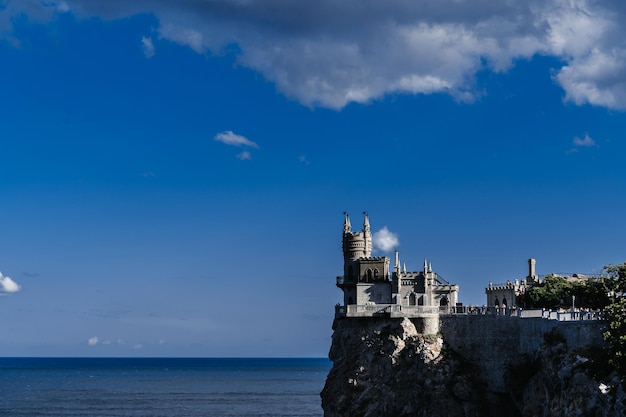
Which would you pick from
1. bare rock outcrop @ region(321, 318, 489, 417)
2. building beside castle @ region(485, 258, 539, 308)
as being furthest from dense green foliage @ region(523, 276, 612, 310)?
bare rock outcrop @ region(321, 318, 489, 417)

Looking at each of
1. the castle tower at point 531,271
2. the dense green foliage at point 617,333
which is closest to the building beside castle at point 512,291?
the castle tower at point 531,271

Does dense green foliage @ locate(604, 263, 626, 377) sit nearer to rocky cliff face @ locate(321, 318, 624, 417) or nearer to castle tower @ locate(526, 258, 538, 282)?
rocky cliff face @ locate(321, 318, 624, 417)

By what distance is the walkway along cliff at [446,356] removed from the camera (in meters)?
63.8

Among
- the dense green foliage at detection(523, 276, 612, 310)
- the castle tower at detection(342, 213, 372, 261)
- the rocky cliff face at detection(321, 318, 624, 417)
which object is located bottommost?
the rocky cliff face at detection(321, 318, 624, 417)

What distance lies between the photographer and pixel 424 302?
95.6 meters

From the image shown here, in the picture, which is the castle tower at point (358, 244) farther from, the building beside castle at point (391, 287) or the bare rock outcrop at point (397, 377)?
the bare rock outcrop at point (397, 377)

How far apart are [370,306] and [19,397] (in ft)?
388

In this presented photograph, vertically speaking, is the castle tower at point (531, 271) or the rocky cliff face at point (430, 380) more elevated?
the castle tower at point (531, 271)

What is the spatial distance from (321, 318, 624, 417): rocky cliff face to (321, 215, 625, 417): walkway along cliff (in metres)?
0.09

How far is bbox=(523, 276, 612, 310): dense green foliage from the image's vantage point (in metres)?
83.6

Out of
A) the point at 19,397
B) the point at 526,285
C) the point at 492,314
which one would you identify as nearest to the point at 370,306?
the point at 492,314

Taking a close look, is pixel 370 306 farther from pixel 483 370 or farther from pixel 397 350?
pixel 483 370

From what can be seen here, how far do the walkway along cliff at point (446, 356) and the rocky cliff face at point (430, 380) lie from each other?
86 millimetres

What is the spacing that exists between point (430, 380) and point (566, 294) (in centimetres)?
1830
